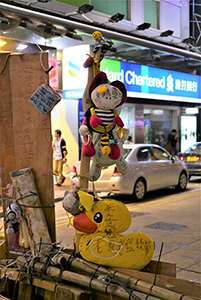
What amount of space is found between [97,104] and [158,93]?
1662 centimetres

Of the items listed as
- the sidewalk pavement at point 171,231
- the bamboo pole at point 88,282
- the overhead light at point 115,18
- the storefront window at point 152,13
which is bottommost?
the sidewalk pavement at point 171,231

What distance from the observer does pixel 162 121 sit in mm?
22750

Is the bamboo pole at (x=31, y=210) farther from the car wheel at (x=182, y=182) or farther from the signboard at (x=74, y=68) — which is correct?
the signboard at (x=74, y=68)

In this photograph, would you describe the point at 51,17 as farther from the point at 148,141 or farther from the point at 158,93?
the point at 148,141

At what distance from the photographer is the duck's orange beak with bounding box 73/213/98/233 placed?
3.60m

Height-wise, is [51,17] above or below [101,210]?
above

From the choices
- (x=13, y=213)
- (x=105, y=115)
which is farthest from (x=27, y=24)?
(x=13, y=213)

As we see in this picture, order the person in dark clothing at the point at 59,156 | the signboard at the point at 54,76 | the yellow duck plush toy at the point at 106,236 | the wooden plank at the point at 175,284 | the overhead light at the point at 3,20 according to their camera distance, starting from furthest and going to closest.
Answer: the signboard at the point at 54,76 < the person in dark clothing at the point at 59,156 < the overhead light at the point at 3,20 < the yellow duck plush toy at the point at 106,236 < the wooden plank at the point at 175,284

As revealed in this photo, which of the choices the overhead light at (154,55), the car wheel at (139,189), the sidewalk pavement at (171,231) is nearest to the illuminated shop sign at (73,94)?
the overhead light at (154,55)

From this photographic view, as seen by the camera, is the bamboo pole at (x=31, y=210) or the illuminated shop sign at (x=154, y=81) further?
the illuminated shop sign at (x=154, y=81)

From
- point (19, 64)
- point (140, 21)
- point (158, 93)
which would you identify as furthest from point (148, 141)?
A: point (19, 64)

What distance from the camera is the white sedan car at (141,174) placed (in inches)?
394

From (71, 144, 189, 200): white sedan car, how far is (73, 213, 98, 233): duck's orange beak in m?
4.96

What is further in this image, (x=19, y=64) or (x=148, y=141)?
(x=148, y=141)
